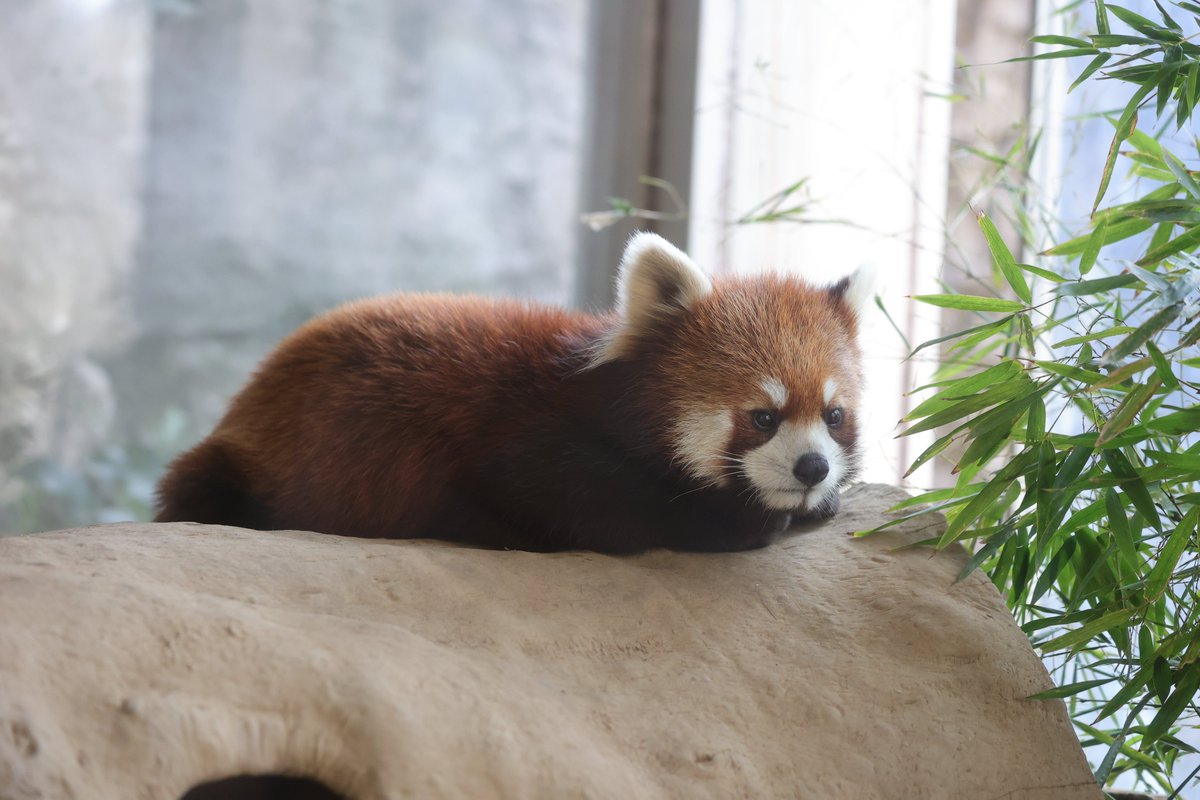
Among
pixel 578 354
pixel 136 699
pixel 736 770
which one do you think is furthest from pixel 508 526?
pixel 136 699

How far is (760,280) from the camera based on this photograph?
213 centimetres

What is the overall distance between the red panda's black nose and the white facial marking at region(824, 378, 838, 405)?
14 cm

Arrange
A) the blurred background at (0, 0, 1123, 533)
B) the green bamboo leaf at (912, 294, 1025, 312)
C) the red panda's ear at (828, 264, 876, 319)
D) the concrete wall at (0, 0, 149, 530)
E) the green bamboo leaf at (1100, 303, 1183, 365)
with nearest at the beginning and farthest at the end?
1. the green bamboo leaf at (1100, 303, 1183, 365)
2. the green bamboo leaf at (912, 294, 1025, 312)
3. the red panda's ear at (828, 264, 876, 319)
4. the blurred background at (0, 0, 1123, 533)
5. the concrete wall at (0, 0, 149, 530)

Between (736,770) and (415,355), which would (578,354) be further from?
(736,770)

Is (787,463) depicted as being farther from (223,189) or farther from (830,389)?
(223,189)

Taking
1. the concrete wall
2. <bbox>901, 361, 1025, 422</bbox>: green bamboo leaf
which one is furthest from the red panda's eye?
the concrete wall

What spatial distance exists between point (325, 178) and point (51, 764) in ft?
9.92

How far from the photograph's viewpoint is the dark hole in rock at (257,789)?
4.74 ft

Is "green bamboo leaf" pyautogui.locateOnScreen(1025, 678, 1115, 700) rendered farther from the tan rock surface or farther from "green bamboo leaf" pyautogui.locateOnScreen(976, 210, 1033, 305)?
"green bamboo leaf" pyautogui.locateOnScreen(976, 210, 1033, 305)

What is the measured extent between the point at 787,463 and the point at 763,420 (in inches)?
3.7

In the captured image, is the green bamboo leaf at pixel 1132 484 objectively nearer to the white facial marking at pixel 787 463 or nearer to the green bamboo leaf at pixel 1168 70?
the white facial marking at pixel 787 463

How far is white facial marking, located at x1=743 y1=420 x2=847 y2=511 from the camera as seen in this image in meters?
1.90

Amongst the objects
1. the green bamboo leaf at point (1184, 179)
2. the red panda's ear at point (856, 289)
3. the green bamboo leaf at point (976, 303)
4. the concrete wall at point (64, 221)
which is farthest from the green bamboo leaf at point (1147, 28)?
the concrete wall at point (64, 221)

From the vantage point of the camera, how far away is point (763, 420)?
6.36ft
